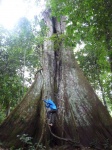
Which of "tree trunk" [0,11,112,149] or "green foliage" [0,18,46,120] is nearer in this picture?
"tree trunk" [0,11,112,149]

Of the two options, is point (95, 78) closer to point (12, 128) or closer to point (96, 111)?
point (96, 111)

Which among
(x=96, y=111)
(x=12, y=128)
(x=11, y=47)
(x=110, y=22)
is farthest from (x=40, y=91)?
(x=110, y=22)

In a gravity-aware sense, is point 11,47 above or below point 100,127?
above

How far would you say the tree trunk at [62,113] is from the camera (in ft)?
20.3

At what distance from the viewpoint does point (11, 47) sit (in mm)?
10016

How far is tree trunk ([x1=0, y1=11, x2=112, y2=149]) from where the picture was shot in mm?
6191

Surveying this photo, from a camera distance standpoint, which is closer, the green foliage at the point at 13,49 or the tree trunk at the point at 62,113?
the tree trunk at the point at 62,113

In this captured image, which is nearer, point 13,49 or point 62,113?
point 62,113

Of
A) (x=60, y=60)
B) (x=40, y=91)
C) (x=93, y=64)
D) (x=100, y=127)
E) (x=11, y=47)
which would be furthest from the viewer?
(x=93, y=64)

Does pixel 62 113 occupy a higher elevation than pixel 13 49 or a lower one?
lower

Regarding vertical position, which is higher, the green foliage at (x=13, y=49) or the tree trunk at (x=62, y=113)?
the green foliage at (x=13, y=49)

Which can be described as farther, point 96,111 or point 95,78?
point 95,78

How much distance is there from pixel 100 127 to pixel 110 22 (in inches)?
164

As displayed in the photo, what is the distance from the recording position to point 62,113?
6.61m
